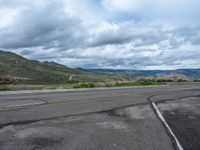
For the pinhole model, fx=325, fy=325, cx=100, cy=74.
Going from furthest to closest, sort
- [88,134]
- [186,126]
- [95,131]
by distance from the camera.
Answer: [186,126] → [95,131] → [88,134]

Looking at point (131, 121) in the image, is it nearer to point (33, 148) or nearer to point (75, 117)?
point (75, 117)

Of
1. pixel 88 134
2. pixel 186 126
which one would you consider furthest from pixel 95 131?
pixel 186 126

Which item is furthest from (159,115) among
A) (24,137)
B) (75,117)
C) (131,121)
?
(24,137)

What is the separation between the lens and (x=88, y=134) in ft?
26.0

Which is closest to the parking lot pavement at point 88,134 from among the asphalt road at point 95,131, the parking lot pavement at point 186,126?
the asphalt road at point 95,131

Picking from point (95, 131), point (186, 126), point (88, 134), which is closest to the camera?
point (88, 134)

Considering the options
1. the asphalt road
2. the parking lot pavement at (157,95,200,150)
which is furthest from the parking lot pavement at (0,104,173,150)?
the parking lot pavement at (157,95,200,150)

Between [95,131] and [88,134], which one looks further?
[95,131]

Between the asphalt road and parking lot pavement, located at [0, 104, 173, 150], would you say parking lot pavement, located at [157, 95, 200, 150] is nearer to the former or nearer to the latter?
the asphalt road

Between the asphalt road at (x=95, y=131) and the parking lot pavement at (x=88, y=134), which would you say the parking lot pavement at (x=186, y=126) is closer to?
the asphalt road at (x=95, y=131)

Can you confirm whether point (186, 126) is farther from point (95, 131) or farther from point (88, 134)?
point (88, 134)

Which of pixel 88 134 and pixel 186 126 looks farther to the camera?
pixel 186 126

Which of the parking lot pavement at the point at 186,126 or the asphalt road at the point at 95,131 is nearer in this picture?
the asphalt road at the point at 95,131

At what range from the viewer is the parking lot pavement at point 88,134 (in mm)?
6816
